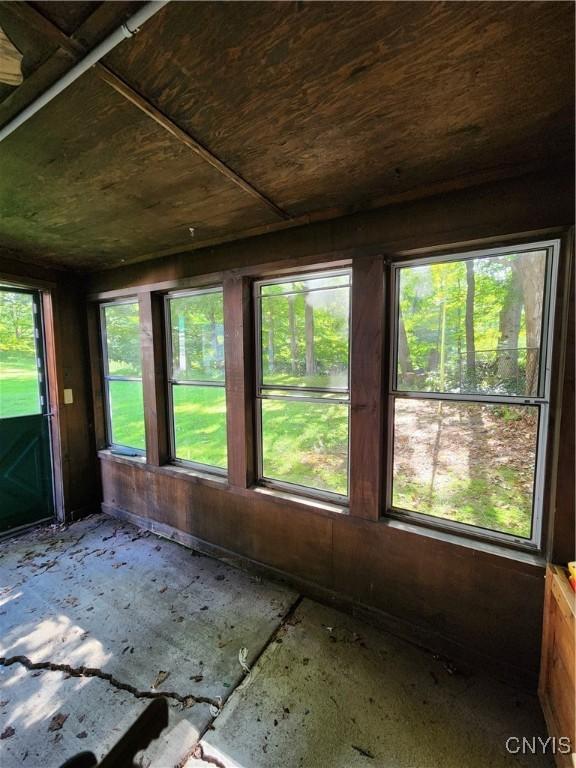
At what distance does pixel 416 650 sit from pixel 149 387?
113 inches

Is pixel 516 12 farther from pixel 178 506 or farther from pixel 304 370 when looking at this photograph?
pixel 178 506

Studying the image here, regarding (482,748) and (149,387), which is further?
(149,387)

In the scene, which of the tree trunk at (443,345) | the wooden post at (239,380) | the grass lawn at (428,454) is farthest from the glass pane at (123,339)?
the tree trunk at (443,345)

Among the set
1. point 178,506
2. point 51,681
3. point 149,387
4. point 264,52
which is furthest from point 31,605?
point 264,52

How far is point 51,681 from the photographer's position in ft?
5.48

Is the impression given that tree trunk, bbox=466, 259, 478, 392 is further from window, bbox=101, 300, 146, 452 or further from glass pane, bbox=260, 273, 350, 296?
window, bbox=101, 300, 146, 452

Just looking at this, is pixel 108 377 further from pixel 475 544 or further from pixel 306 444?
pixel 475 544

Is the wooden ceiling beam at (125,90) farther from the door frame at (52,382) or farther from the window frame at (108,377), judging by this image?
the door frame at (52,382)

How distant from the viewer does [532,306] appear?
1.59 metres

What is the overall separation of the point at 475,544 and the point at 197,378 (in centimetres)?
239

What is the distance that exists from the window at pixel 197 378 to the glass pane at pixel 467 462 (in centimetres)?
151

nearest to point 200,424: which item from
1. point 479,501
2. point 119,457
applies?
point 119,457

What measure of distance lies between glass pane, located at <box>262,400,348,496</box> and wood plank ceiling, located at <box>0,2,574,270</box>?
1.37 meters

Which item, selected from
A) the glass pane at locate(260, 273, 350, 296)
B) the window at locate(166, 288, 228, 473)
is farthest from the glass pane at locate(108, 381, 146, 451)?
the glass pane at locate(260, 273, 350, 296)
